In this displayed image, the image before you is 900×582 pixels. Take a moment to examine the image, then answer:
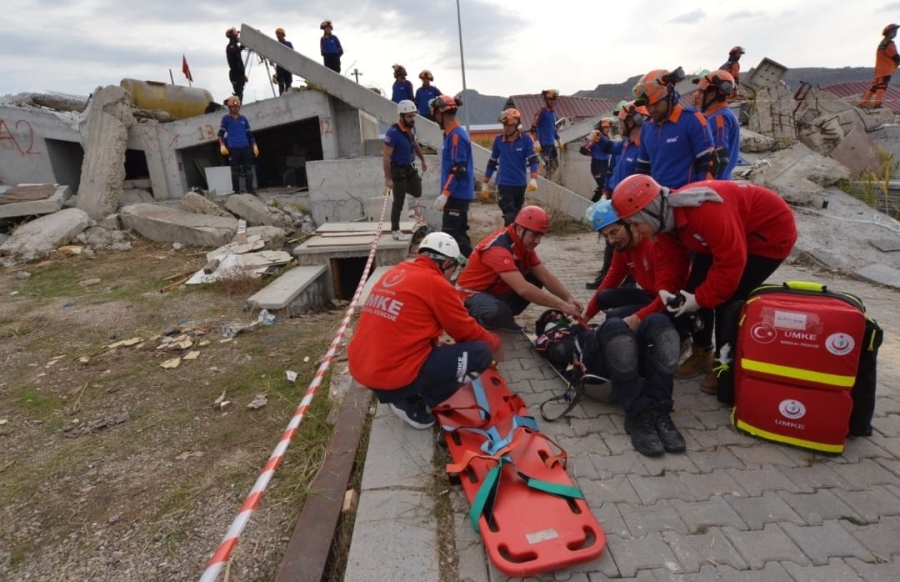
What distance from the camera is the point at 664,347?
2576 mm

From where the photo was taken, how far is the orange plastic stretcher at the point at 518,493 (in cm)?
178

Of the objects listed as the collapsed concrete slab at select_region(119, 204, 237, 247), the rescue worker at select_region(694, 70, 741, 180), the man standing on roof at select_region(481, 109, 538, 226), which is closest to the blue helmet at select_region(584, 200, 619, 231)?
the rescue worker at select_region(694, 70, 741, 180)

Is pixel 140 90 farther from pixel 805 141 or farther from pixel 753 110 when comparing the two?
pixel 805 141

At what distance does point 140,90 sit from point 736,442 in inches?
526

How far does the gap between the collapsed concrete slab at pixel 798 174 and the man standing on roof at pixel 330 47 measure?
30.1 ft

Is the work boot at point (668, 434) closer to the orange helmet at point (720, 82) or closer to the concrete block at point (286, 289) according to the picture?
the orange helmet at point (720, 82)

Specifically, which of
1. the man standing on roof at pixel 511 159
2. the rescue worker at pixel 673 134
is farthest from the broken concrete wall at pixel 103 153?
the rescue worker at pixel 673 134

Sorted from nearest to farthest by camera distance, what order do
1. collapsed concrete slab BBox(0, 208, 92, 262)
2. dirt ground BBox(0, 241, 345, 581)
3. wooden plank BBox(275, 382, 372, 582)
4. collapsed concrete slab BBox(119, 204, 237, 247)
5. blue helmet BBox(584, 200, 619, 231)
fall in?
wooden plank BBox(275, 382, 372, 582) → dirt ground BBox(0, 241, 345, 581) → blue helmet BBox(584, 200, 619, 231) → collapsed concrete slab BBox(0, 208, 92, 262) → collapsed concrete slab BBox(119, 204, 237, 247)

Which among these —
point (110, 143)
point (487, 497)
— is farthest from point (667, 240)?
point (110, 143)

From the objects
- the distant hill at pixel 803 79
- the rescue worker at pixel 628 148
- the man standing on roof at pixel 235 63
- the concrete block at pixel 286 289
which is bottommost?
the concrete block at pixel 286 289

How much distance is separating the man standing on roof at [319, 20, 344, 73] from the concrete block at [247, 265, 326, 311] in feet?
22.0

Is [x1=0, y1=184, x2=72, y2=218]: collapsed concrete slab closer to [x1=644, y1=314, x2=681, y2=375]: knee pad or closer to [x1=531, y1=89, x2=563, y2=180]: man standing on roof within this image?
[x1=531, y1=89, x2=563, y2=180]: man standing on roof

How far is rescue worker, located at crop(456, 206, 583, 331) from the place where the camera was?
3357 mm

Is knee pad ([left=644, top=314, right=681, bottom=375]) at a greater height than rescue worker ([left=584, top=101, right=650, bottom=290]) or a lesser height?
lesser
